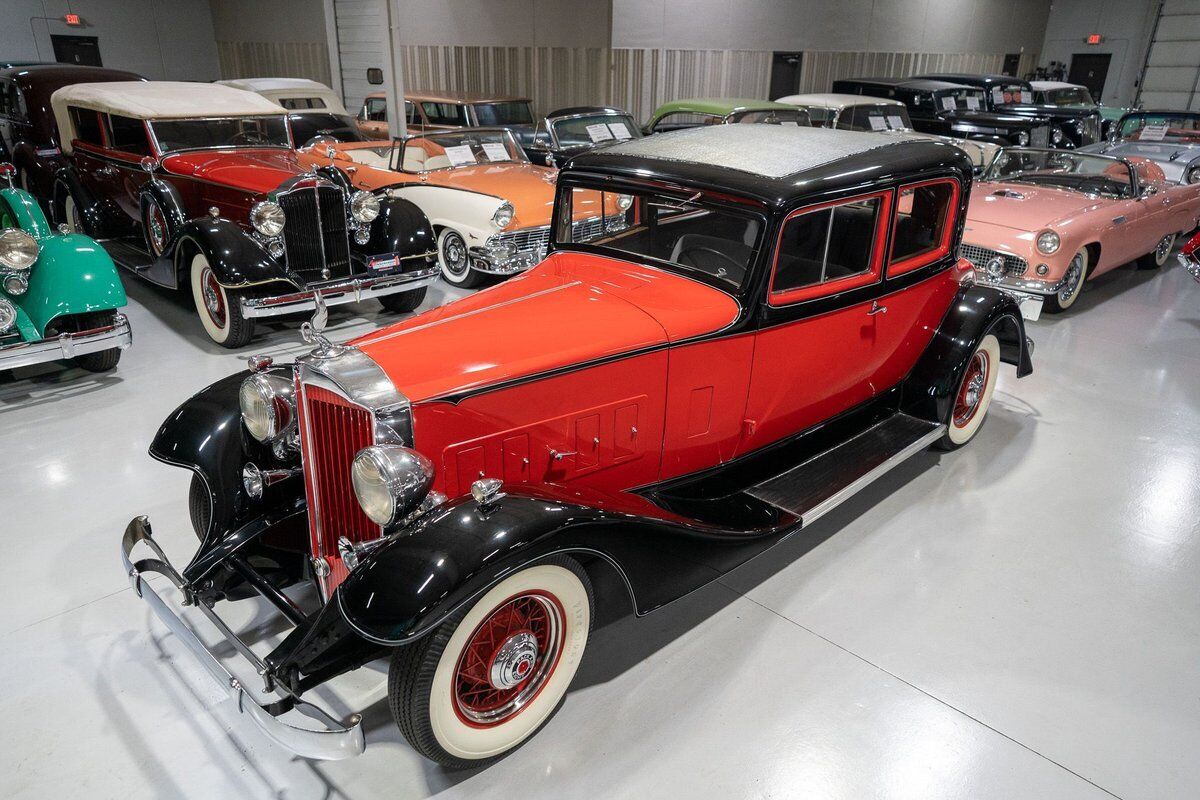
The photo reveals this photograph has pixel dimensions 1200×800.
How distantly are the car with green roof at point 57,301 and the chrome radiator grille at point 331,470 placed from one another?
3.07 metres

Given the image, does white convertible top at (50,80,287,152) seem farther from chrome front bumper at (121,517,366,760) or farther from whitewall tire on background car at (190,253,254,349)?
chrome front bumper at (121,517,366,760)

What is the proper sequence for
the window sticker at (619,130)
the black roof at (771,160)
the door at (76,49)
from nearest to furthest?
1. the black roof at (771,160)
2. the window sticker at (619,130)
3. the door at (76,49)

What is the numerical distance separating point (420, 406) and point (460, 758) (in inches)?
41.8

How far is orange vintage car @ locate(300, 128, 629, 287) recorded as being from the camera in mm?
6844

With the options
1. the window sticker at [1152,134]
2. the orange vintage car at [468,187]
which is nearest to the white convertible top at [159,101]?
the orange vintage car at [468,187]

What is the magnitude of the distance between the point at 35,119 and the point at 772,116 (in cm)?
840

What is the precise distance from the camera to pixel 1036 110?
12.5 metres

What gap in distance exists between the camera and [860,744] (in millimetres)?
2539

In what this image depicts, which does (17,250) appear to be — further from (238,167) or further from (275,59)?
(275,59)

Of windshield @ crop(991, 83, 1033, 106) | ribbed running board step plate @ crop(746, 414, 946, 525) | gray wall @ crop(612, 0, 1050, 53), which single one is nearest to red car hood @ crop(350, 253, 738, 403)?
ribbed running board step plate @ crop(746, 414, 946, 525)

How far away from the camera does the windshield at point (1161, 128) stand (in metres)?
10.6

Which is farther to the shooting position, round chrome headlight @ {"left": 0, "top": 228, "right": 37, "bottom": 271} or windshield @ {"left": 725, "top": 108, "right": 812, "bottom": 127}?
windshield @ {"left": 725, "top": 108, "right": 812, "bottom": 127}

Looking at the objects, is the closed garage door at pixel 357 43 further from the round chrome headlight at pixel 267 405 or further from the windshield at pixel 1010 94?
the windshield at pixel 1010 94

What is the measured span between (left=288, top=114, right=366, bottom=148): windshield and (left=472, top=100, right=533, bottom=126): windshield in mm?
1664
